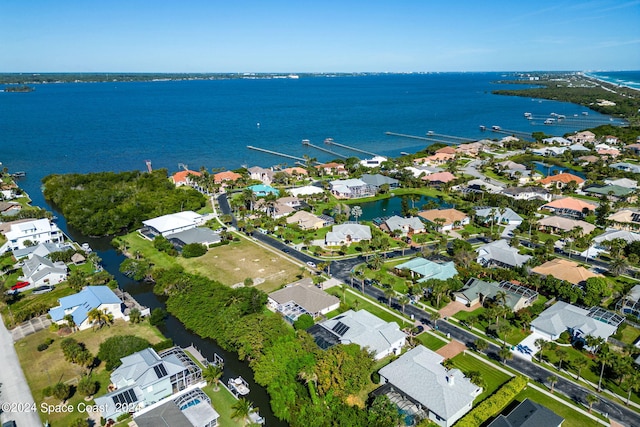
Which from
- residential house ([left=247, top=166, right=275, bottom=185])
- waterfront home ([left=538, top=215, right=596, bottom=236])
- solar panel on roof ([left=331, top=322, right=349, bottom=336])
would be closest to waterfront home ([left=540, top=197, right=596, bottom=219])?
waterfront home ([left=538, top=215, right=596, bottom=236])

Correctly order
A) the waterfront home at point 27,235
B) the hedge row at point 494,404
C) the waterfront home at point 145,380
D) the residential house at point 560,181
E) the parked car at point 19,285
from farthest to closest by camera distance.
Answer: the residential house at point 560,181, the waterfront home at point 27,235, the parked car at point 19,285, the waterfront home at point 145,380, the hedge row at point 494,404

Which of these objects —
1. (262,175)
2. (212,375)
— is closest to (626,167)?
(262,175)

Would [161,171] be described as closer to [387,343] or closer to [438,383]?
[387,343]

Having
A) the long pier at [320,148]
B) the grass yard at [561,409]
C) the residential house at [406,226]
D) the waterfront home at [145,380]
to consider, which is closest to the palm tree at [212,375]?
the waterfront home at [145,380]

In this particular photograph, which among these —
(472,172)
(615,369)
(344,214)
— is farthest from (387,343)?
(472,172)

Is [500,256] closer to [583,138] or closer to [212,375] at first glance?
[212,375]

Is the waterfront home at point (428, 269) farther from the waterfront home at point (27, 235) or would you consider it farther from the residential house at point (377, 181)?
the waterfront home at point (27, 235)
